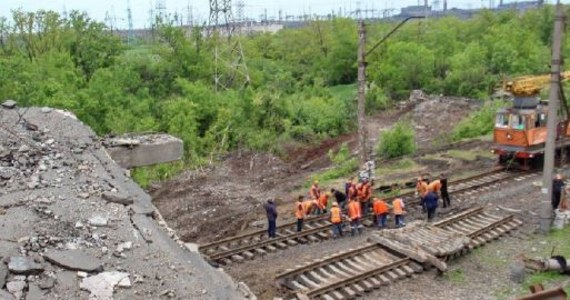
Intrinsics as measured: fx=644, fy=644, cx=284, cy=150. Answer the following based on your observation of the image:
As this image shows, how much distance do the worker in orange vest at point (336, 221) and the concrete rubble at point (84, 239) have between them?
517cm

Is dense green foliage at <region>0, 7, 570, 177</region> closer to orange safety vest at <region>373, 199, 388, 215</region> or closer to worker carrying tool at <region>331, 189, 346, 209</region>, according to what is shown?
worker carrying tool at <region>331, 189, 346, 209</region>

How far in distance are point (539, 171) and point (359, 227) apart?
9.33 m

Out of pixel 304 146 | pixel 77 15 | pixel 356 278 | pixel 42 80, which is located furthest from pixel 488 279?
pixel 77 15

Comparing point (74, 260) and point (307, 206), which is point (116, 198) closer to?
point (74, 260)

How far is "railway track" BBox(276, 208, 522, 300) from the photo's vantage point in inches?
504

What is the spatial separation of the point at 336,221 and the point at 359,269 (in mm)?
2495

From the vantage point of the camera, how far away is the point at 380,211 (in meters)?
17.1

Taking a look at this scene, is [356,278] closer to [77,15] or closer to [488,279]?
[488,279]

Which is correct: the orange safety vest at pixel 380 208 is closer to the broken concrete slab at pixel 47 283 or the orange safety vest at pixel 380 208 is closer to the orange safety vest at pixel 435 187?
the orange safety vest at pixel 435 187

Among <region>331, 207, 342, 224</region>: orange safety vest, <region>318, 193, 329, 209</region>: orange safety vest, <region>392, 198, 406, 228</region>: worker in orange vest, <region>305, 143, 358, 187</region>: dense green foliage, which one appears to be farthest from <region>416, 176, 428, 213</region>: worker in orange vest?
<region>305, 143, 358, 187</region>: dense green foliage

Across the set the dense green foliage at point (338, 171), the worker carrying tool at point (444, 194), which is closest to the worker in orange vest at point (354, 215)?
the worker carrying tool at point (444, 194)

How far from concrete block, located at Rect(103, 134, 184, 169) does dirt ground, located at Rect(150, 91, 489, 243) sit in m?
2.15

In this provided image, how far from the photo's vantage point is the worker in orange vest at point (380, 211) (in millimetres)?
17000

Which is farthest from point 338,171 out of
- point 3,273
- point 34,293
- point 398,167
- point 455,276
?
point 34,293
